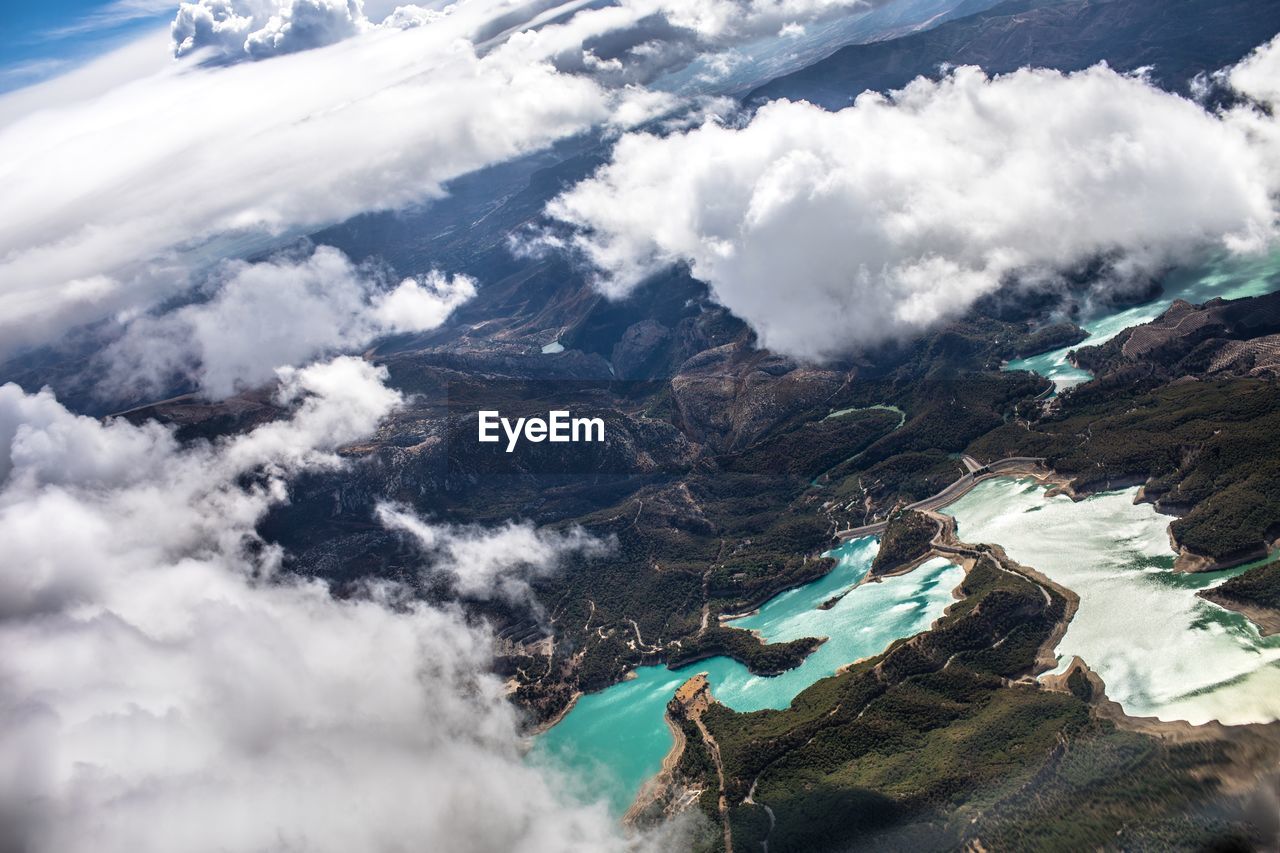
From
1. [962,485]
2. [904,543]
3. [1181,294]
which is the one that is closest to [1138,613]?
[904,543]

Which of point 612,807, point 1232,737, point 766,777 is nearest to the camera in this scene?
point 1232,737

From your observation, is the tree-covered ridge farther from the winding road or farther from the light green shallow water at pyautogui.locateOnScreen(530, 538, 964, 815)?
the winding road

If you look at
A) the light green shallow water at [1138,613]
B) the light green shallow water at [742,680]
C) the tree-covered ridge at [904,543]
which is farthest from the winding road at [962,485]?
the light green shallow water at [742,680]

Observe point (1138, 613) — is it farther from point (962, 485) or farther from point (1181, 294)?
point (1181, 294)

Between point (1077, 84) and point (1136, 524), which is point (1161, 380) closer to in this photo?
point (1136, 524)

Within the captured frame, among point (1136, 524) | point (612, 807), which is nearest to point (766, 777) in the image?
point (612, 807)

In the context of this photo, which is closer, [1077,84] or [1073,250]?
[1073,250]
